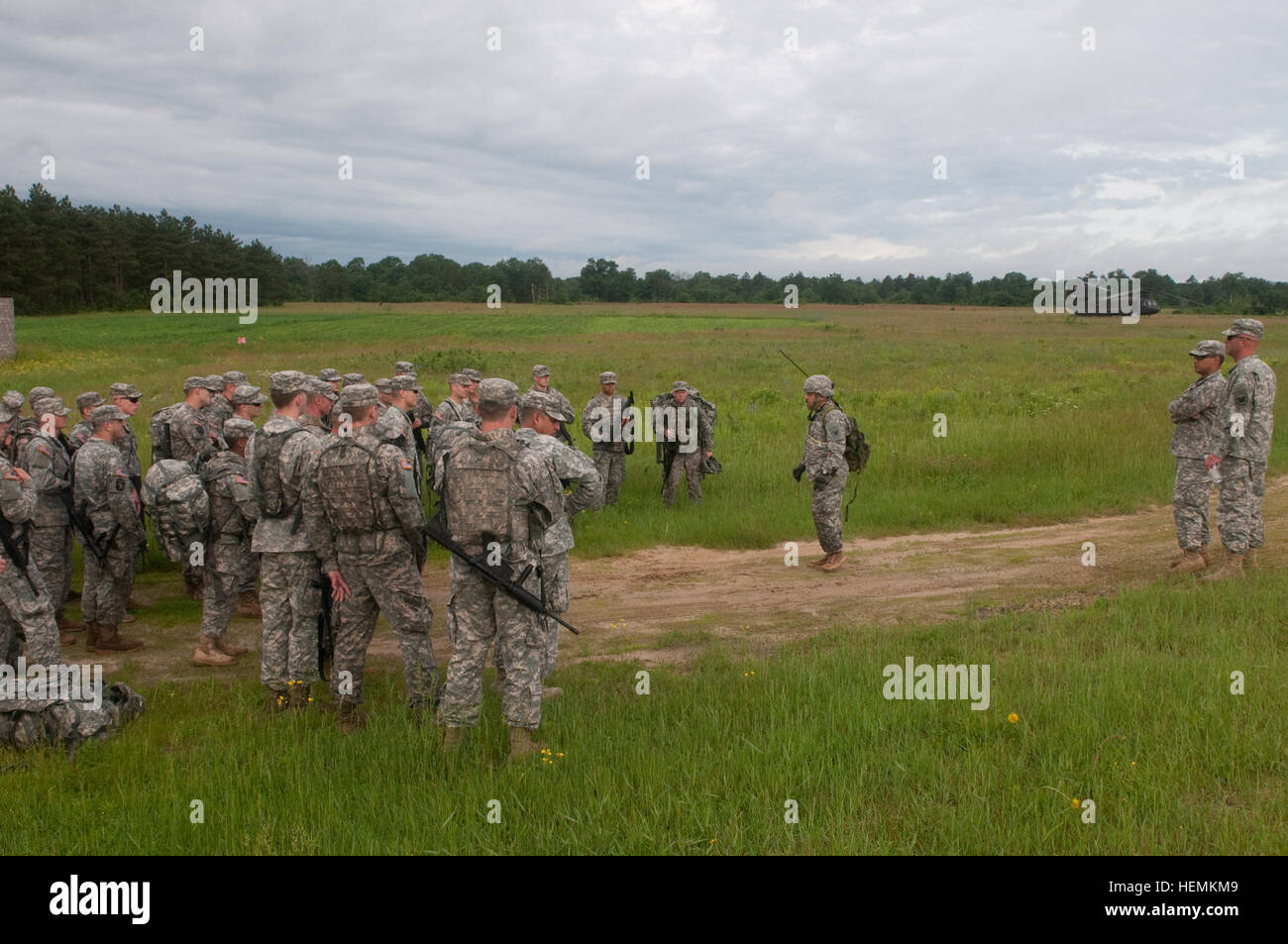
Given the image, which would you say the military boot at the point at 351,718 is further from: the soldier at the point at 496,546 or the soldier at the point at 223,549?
the soldier at the point at 223,549

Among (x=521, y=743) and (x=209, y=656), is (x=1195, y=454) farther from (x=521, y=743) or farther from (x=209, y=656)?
(x=209, y=656)

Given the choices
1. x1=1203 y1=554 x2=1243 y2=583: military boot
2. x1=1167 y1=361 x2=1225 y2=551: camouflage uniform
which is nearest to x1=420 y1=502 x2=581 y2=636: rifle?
x1=1203 y1=554 x2=1243 y2=583: military boot

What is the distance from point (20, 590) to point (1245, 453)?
10.6 meters

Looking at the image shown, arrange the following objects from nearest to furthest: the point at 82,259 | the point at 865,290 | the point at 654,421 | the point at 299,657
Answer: the point at 299,657, the point at 654,421, the point at 82,259, the point at 865,290

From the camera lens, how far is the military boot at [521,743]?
5527mm

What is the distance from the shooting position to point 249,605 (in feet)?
31.9

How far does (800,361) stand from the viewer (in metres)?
37.9

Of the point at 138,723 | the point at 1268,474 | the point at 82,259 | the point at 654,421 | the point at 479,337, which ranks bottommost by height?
the point at 138,723

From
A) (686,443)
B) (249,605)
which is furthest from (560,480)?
(686,443)

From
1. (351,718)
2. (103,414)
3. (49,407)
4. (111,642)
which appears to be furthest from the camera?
(49,407)

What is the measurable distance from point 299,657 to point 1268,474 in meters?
15.3

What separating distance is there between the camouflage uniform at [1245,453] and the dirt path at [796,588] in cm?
100
